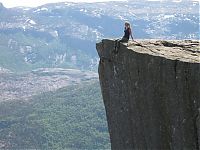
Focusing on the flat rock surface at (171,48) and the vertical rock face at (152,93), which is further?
the flat rock surface at (171,48)

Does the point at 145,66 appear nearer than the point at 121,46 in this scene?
Yes

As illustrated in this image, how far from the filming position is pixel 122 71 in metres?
25.2

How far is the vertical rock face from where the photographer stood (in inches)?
821

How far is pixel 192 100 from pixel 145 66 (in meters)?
3.33

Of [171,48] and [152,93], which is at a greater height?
[171,48]

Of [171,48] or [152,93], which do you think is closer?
[152,93]

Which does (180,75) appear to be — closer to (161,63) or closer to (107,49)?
(161,63)

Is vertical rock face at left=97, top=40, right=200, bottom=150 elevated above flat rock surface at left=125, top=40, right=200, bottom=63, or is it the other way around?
flat rock surface at left=125, top=40, right=200, bottom=63

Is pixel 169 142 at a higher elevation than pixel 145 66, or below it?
below

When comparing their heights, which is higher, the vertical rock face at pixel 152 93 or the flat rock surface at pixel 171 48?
the flat rock surface at pixel 171 48

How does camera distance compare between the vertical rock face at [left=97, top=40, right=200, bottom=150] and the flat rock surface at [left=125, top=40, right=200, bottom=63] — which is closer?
the vertical rock face at [left=97, top=40, right=200, bottom=150]

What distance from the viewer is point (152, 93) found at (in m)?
22.8

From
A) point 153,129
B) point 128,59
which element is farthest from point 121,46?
point 153,129

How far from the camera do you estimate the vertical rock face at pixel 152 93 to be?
2084 cm
